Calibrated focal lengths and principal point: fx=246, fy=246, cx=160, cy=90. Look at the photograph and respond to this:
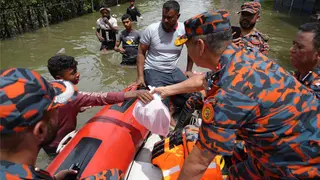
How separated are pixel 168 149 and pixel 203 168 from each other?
917 mm

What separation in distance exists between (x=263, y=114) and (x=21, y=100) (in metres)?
1.08

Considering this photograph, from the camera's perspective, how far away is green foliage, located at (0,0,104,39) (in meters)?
8.58

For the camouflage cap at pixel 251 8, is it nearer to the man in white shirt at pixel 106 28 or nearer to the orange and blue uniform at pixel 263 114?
the orange and blue uniform at pixel 263 114

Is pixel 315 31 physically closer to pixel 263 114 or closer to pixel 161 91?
pixel 263 114

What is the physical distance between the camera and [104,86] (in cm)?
570

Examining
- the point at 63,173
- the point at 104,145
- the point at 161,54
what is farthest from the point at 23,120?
the point at 161,54

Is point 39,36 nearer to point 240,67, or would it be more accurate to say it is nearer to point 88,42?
point 88,42

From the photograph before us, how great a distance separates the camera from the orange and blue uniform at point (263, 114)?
117 cm

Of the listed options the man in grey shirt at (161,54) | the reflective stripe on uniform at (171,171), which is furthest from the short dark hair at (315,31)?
the man in grey shirt at (161,54)

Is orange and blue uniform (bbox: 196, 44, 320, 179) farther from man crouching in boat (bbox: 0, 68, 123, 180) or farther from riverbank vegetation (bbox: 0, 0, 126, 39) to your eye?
riverbank vegetation (bbox: 0, 0, 126, 39)

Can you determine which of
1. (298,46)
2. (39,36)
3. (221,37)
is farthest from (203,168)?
(39,36)

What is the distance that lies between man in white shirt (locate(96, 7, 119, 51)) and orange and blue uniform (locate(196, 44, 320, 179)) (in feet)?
21.2

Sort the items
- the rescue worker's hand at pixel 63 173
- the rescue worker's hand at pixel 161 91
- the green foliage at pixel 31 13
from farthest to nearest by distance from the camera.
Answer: the green foliage at pixel 31 13, the rescue worker's hand at pixel 161 91, the rescue worker's hand at pixel 63 173

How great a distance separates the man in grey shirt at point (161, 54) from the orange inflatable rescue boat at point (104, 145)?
86cm
